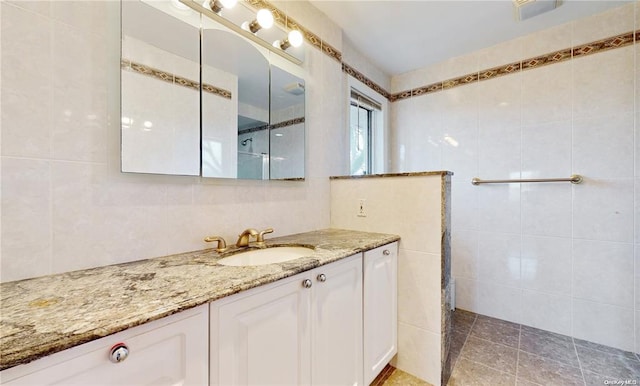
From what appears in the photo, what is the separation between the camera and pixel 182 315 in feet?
2.04

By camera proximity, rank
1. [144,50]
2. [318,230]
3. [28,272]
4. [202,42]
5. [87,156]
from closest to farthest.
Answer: [28,272] → [87,156] → [144,50] → [202,42] → [318,230]

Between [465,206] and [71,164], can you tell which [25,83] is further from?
[465,206]

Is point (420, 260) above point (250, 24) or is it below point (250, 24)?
below

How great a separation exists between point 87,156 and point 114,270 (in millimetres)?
379

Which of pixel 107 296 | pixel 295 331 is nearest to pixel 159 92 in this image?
pixel 107 296

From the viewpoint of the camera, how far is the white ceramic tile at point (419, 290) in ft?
4.54

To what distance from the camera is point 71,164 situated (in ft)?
2.69

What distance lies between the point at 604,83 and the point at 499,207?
105cm

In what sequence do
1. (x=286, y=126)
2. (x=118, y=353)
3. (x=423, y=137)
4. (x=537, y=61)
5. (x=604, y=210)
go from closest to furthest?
(x=118, y=353) < (x=286, y=126) < (x=604, y=210) < (x=537, y=61) < (x=423, y=137)

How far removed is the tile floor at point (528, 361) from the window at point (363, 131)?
5.07ft

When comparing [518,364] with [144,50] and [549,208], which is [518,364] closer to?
[549,208]

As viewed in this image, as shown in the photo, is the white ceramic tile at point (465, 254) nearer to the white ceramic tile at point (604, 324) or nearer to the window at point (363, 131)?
the white ceramic tile at point (604, 324)

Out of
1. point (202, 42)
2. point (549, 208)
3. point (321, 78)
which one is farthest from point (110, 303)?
point (549, 208)

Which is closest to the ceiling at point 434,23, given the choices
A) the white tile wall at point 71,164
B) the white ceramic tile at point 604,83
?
the white ceramic tile at point 604,83
